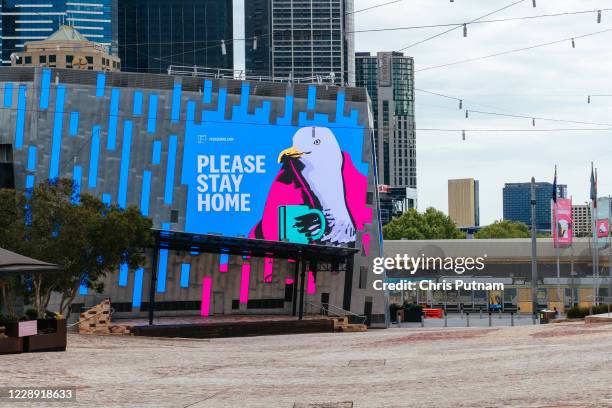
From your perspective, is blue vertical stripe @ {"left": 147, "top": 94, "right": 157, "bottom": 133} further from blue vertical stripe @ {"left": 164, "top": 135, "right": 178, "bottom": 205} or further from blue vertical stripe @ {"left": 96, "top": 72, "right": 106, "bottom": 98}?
blue vertical stripe @ {"left": 96, "top": 72, "right": 106, "bottom": 98}

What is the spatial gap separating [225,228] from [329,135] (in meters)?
8.59

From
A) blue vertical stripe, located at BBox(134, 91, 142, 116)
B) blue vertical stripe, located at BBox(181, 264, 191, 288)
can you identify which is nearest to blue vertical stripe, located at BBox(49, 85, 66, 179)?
blue vertical stripe, located at BBox(134, 91, 142, 116)

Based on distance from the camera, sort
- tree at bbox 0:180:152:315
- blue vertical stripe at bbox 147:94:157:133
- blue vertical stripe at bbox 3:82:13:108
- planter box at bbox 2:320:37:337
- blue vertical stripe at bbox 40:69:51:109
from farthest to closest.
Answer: blue vertical stripe at bbox 147:94:157:133
blue vertical stripe at bbox 40:69:51:109
blue vertical stripe at bbox 3:82:13:108
tree at bbox 0:180:152:315
planter box at bbox 2:320:37:337

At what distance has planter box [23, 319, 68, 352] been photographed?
29219 millimetres

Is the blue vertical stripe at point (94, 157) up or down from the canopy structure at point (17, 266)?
up

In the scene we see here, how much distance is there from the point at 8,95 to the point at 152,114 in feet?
27.8

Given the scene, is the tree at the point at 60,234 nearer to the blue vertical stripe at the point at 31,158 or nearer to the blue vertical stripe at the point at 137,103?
the blue vertical stripe at the point at 31,158

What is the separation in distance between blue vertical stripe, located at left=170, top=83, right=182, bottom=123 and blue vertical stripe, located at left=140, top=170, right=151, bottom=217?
145 inches

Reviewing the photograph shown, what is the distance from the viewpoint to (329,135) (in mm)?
64250

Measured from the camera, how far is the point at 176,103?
63.1 metres

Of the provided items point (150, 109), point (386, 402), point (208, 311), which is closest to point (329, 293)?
point (208, 311)

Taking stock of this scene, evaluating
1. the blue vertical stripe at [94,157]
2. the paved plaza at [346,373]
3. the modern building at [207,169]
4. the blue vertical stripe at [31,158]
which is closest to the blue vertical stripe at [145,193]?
the modern building at [207,169]

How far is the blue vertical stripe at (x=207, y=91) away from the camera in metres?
63.4

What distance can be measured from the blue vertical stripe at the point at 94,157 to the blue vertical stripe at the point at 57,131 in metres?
1.86
